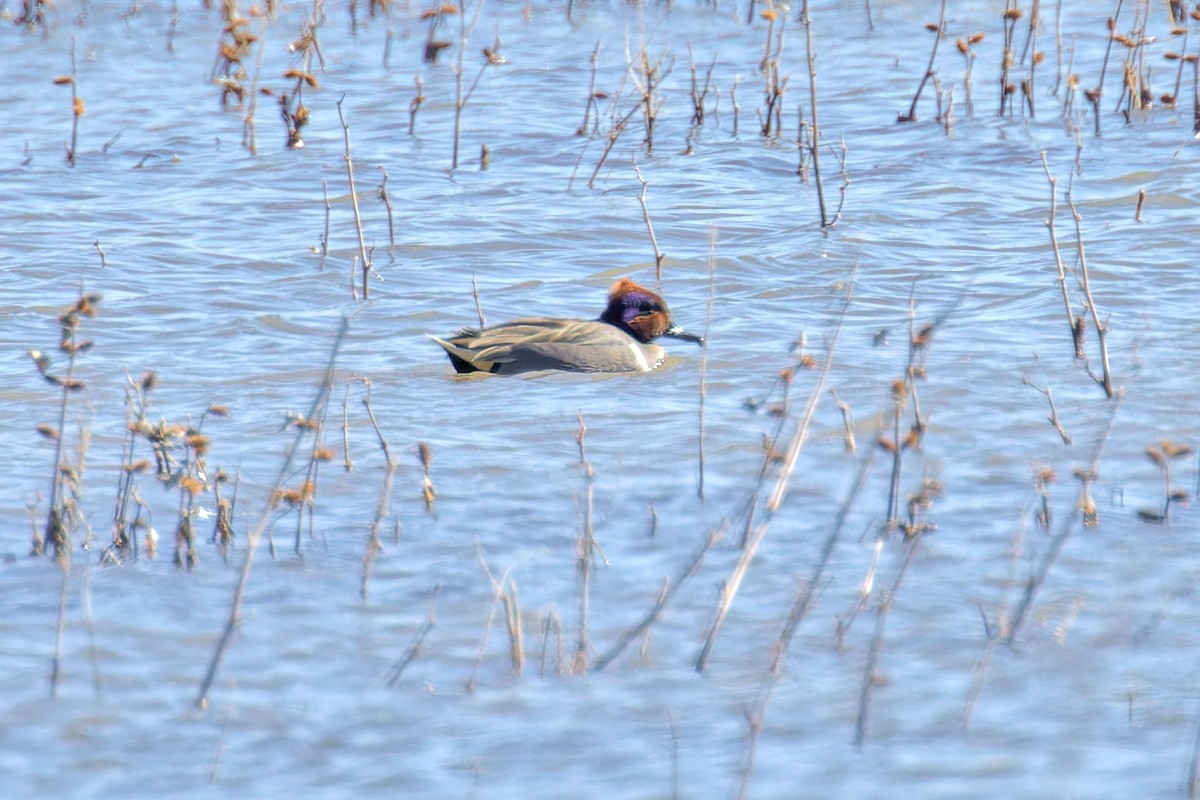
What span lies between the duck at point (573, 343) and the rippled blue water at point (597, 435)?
142 millimetres

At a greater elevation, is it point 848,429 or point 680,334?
point 848,429

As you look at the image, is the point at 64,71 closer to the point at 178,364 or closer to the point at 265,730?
the point at 178,364

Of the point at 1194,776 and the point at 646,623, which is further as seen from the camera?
the point at 646,623

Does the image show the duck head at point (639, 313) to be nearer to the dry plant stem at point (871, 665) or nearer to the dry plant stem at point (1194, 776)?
the dry plant stem at point (871, 665)

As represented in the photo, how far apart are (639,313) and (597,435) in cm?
180

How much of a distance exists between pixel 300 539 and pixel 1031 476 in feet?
8.24

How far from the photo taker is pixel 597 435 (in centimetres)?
673

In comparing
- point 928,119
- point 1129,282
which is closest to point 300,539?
point 1129,282

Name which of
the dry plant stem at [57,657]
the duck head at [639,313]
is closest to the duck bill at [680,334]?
the duck head at [639,313]

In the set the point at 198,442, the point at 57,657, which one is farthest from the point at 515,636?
the point at 198,442

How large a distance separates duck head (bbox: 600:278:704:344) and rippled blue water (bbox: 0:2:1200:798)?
193 mm

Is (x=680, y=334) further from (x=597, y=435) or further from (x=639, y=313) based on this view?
(x=597, y=435)

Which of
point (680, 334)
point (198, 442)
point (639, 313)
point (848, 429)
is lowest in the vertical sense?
point (680, 334)

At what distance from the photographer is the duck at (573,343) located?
776 cm
